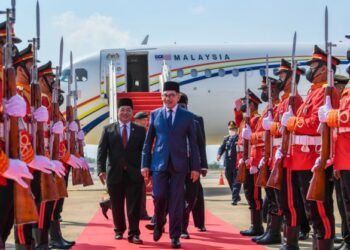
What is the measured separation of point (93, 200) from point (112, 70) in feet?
11.9

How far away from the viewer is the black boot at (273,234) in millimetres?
7352

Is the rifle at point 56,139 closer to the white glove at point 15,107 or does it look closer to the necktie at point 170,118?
the necktie at point 170,118

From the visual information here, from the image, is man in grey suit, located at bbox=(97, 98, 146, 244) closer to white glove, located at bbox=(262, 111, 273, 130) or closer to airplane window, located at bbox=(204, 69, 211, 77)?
white glove, located at bbox=(262, 111, 273, 130)

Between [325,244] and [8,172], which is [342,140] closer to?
[325,244]

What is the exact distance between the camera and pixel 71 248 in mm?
7090

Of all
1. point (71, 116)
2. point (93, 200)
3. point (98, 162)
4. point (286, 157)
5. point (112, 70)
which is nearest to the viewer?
point (286, 157)

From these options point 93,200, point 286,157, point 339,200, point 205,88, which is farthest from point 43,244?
point 205,88

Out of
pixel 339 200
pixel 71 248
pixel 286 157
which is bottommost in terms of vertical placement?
pixel 71 248

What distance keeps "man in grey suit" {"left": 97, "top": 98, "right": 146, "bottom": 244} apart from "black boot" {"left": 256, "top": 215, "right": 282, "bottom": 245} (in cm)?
143

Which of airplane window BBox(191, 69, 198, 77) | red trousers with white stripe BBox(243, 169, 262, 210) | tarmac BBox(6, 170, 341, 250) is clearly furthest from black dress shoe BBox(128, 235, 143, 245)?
airplane window BBox(191, 69, 198, 77)

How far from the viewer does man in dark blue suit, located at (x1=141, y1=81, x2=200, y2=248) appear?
22.9ft

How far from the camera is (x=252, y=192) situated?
813 cm

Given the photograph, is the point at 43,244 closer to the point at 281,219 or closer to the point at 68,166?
the point at 68,166

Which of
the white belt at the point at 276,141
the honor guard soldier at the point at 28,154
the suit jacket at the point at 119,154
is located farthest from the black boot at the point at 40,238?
the white belt at the point at 276,141
